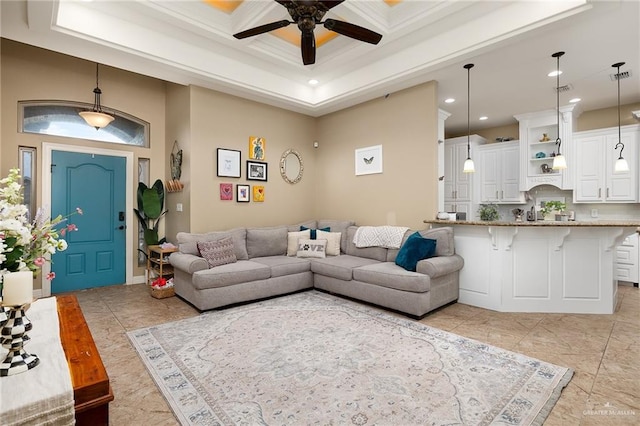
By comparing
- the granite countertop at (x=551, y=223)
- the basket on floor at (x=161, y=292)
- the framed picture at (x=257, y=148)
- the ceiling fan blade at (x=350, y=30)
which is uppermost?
the ceiling fan blade at (x=350, y=30)

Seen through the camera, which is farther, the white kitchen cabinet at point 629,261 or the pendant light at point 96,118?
the white kitchen cabinet at point 629,261

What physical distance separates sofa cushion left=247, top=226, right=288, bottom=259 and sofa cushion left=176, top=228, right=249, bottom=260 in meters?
0.10

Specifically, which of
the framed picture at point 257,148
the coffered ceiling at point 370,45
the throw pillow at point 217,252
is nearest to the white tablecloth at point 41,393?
the throw pillow at point 217,252

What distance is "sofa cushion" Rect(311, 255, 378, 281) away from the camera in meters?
4.21

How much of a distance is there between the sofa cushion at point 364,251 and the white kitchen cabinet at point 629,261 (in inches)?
143

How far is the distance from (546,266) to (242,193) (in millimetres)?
4283

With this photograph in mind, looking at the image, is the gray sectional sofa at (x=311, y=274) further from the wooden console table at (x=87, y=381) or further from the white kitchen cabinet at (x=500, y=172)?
the white kitchen cabinet at (x=500, y=172)

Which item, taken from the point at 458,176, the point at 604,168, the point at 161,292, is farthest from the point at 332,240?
the point at 604,168

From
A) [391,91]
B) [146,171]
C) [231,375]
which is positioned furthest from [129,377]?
[391,91]

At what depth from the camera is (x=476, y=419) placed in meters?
1.89

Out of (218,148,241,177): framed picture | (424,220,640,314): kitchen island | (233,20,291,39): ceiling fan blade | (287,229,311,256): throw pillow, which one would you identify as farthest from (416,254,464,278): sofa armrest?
(218,148,241,177): framed picture

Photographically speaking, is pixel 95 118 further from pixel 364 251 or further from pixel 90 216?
pixel 364 251

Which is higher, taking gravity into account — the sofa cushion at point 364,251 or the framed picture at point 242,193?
the framed picture at point 242,193

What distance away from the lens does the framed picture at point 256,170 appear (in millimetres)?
5332
